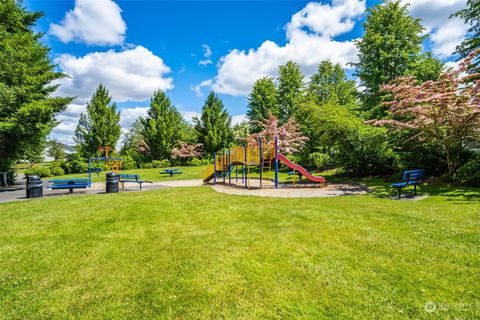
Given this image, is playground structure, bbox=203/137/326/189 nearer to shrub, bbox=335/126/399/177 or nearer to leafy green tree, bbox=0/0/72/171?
shrub, bbox=335/126/399/177

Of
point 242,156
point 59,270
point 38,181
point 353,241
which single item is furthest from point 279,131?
point 59,270

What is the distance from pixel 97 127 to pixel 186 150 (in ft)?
37.7

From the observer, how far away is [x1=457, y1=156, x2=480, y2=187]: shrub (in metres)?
9.84

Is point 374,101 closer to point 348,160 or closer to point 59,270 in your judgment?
point 348,160

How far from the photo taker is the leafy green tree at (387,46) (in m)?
19.6

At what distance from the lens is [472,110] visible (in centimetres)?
916

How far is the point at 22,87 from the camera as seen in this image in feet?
47.2

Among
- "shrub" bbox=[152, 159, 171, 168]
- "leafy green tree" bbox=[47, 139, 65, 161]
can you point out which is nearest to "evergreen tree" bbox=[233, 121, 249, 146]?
"shrub" bbox=[152, 159, 171, 168]

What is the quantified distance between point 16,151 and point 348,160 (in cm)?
2194

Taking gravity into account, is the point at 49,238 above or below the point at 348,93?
below

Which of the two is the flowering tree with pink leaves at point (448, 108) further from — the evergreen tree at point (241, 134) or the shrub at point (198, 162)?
the shrub at point (198, 162)

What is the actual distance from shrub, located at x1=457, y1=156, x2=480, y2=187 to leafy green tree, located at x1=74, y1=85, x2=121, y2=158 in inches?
1347

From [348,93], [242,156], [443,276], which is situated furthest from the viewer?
[348,93]

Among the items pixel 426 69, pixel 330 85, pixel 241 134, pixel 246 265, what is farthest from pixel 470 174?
pixel 241 134
